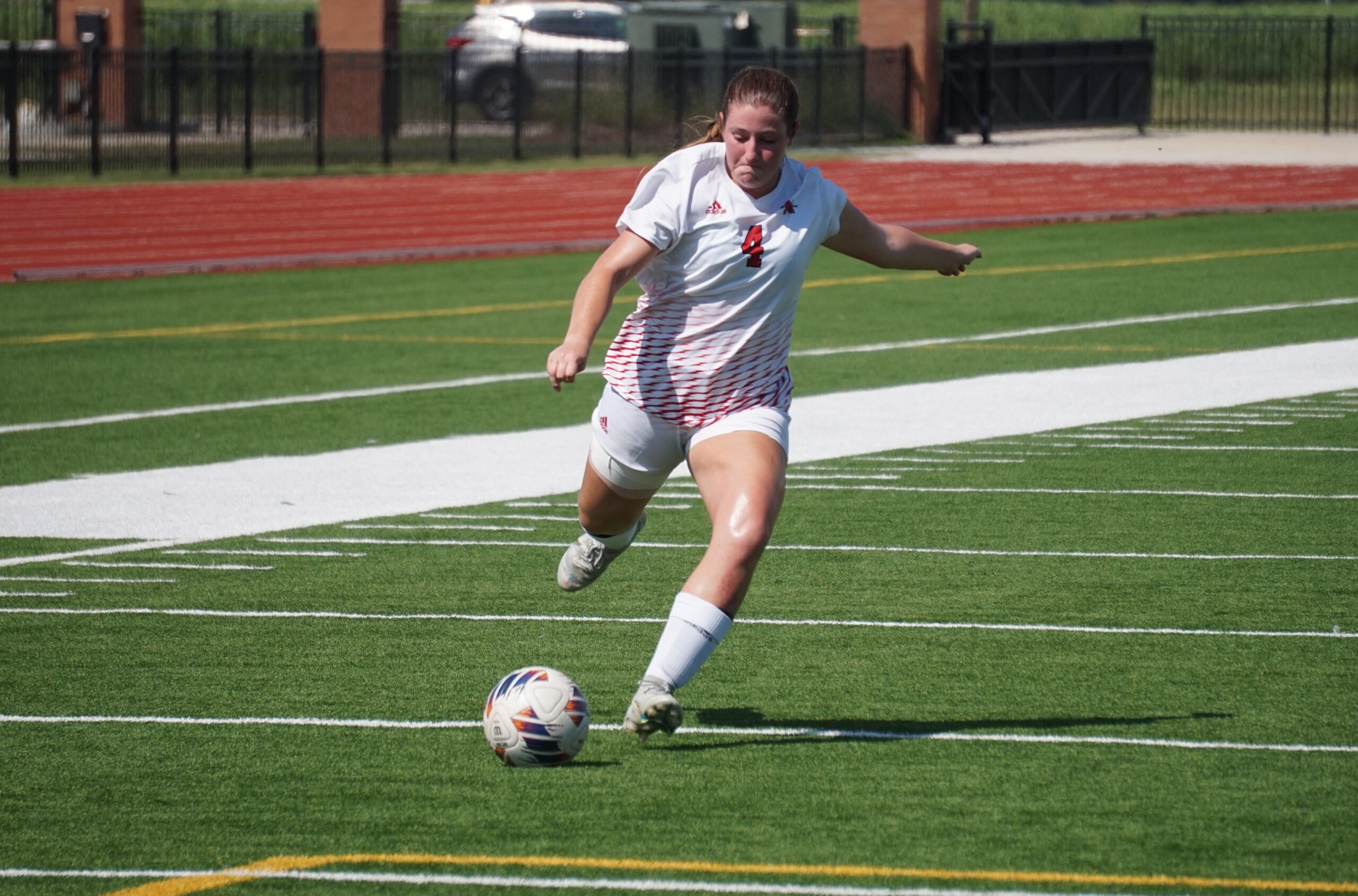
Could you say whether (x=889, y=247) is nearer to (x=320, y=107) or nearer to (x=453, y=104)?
(x=320, y=107)

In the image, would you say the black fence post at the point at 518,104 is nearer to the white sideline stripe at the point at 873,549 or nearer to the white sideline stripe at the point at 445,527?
the white sideline stripe at the point at 445,527

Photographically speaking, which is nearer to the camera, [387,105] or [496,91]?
[387,105]

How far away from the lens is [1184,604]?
274 inches

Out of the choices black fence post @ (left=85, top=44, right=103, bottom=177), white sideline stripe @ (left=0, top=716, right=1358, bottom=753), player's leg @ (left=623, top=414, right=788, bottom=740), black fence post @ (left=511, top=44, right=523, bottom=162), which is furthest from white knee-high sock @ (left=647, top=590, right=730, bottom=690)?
black fence post @ (left=511, top=44, right=523, bottom=162)

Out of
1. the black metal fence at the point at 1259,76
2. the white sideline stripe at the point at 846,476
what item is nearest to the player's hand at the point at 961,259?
the white sideline stripe at the point at 846,476

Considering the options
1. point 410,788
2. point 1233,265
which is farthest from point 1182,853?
point 1233,265

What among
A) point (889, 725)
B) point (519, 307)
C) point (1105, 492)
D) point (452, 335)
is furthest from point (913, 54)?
point (889, 725)

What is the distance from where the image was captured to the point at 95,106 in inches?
1156

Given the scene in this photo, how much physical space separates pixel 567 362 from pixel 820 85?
32413mm

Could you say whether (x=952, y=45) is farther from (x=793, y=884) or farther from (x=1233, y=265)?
(x=793, y=884)

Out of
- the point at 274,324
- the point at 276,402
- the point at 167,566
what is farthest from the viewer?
the point at 274,324

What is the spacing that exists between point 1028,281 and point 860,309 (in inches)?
95.4

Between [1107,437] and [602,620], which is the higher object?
[1107,437]

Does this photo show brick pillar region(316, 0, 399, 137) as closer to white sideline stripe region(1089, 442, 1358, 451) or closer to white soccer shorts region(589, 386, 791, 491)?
white sideline stripe region(1089, 442, 1358, 451)
